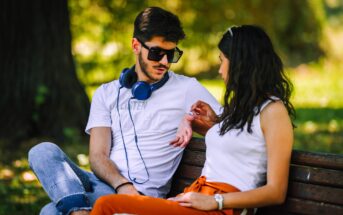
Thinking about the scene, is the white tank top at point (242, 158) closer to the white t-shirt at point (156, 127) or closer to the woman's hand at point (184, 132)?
the woman's hand at point (184, 132)

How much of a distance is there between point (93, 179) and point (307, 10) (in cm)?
1772

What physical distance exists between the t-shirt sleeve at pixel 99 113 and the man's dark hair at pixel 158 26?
1.68ft

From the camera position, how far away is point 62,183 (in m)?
4.11

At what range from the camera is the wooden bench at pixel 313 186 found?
3.62 m

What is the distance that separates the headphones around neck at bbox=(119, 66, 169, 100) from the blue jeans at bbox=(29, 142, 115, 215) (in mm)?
644

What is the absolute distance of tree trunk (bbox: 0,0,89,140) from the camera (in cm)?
879

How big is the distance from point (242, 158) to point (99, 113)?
1317 millimetres

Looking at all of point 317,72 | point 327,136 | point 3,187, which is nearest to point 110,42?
point 317,72

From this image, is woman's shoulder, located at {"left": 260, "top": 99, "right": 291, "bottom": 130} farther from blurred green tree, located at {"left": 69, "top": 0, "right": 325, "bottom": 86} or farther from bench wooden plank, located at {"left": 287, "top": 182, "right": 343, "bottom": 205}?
blurred green tree, located at {"left": 69, "top": 0, "right": 325, "bottom": 86}

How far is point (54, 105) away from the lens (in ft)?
29.0

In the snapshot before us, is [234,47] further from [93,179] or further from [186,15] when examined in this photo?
[186,15]

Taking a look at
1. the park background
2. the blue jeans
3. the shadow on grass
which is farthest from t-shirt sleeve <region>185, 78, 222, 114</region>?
the shadow on grass

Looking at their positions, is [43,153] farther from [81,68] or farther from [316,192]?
[81,68]

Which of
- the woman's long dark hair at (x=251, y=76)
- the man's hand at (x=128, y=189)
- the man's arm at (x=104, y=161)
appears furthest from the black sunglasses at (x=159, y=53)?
the man's hand at (x=128, y=189)
